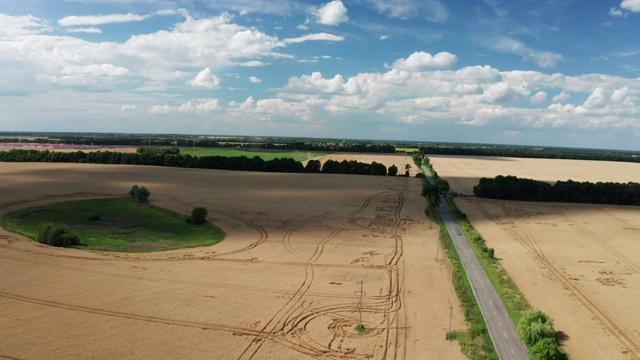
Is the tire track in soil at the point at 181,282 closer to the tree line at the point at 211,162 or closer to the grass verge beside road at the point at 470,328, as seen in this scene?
the grass verge beside road at the point at 470,328

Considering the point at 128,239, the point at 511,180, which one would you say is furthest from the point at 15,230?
the point at 511,180

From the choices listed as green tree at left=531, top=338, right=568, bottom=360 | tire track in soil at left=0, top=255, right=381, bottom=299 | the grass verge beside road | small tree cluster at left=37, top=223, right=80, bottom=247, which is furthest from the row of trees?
small tree cluster at left=37, top=223, right=80, bottom=247

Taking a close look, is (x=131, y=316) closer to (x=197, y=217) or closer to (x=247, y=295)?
(x=247, y=295)

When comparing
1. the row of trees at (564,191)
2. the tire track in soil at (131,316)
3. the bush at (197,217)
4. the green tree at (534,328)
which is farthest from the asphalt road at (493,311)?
the row of trees at (564,191)

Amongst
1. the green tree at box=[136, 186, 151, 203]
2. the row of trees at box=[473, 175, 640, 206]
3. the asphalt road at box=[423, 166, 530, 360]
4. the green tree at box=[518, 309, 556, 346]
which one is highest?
the row of trees at box=[473, 175, 640, 206]

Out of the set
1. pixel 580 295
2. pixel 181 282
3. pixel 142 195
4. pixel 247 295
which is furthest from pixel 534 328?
pixel 142 195

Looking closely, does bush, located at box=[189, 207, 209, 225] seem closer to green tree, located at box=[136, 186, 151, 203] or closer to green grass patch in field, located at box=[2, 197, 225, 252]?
green grass patch in field, located at box=[2, 197, 225, 252]
